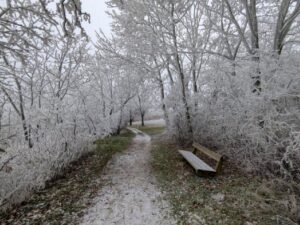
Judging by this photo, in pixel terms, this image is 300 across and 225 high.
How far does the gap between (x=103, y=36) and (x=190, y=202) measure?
7.94 meters

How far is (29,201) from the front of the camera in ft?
13.6

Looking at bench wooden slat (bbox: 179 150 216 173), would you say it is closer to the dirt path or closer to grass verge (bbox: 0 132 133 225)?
the dirt path

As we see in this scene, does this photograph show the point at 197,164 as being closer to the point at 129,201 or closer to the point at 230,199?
the point at 230,199

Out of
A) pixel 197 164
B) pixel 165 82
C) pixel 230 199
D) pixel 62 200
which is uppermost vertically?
pixel 165 82

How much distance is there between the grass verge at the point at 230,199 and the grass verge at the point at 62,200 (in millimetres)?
1632

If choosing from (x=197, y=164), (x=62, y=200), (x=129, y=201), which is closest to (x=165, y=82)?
(x=197, y=164)

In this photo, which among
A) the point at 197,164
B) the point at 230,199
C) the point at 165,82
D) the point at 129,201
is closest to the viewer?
the point at 230,199

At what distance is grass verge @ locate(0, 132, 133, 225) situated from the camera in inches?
142

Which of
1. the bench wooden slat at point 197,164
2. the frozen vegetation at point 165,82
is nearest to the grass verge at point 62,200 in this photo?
the frozen vegetation at point 165,82

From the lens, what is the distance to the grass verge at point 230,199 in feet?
11.1

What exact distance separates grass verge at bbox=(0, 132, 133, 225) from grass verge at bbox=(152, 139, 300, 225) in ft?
5.35

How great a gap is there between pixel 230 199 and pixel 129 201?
6.14 feet

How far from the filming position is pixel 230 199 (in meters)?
3.97

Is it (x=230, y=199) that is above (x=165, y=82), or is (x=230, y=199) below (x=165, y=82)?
below
